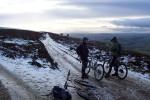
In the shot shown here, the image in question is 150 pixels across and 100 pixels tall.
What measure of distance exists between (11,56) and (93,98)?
13756 millimetres

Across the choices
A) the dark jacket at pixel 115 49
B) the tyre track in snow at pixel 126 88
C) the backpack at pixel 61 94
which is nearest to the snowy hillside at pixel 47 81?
the tyre track in snow at pixel 126 88

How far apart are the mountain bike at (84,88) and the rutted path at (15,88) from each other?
79.6 inches

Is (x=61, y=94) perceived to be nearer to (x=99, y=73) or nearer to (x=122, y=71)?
(x=99, y=73)

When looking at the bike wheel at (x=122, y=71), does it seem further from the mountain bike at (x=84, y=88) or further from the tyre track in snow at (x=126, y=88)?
the mountain bike at (x=84, y=88)


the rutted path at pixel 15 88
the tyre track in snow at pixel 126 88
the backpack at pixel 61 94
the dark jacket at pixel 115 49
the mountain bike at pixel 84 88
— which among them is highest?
the dark jacket at pixel 115 49

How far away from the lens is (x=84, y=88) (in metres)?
18.7

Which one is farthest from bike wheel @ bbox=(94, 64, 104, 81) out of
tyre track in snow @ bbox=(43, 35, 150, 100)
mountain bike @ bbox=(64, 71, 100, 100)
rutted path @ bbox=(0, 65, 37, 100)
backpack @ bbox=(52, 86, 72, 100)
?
backpack @ bbox=(52, 86, 72, 100)

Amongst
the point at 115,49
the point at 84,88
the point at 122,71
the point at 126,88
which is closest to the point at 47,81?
the point at 84,88

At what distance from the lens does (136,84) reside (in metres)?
20.5

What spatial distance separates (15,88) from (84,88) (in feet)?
11.4

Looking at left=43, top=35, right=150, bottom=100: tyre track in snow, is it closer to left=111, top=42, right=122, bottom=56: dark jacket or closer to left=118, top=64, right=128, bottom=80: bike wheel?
left=118, top=64, right=128, bottom=80: bike wheel

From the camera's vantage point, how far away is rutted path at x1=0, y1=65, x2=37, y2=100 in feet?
53.0

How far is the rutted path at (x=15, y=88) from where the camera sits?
16.1 m

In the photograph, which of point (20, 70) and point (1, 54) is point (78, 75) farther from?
point (1, 54)
